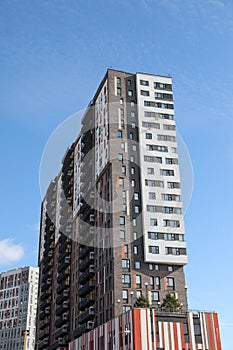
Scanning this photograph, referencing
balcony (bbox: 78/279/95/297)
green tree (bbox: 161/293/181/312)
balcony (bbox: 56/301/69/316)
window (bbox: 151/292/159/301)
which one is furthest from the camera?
balcony (bbox: 56/301/69/316)

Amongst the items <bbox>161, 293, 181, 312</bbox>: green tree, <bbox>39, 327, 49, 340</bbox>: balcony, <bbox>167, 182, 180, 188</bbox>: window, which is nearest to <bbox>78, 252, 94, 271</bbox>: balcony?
<bbox>167, 182, 180, 188</bbox>: window

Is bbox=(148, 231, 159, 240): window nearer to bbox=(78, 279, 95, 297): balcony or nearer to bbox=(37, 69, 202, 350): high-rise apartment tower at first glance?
bbox=(37, 69, 202, 350): high-rise apartment tower

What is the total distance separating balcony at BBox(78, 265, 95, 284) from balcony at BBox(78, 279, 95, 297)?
1.12 m

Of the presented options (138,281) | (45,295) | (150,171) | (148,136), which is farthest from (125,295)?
(45,295)

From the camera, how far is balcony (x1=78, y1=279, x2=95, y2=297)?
8972 cm

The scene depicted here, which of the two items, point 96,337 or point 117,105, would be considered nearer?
point 96,337

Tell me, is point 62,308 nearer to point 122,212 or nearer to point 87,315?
point 87,315

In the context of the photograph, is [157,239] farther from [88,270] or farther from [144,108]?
[144,108]

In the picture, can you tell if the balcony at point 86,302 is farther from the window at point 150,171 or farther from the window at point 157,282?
the window at point 150,171

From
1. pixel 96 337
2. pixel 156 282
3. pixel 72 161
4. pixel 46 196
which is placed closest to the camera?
pixel 96 337

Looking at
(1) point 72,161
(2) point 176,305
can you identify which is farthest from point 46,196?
(2) point 176,305

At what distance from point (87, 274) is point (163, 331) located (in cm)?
3028

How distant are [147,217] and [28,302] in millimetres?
120590

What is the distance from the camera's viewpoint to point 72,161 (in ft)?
410
